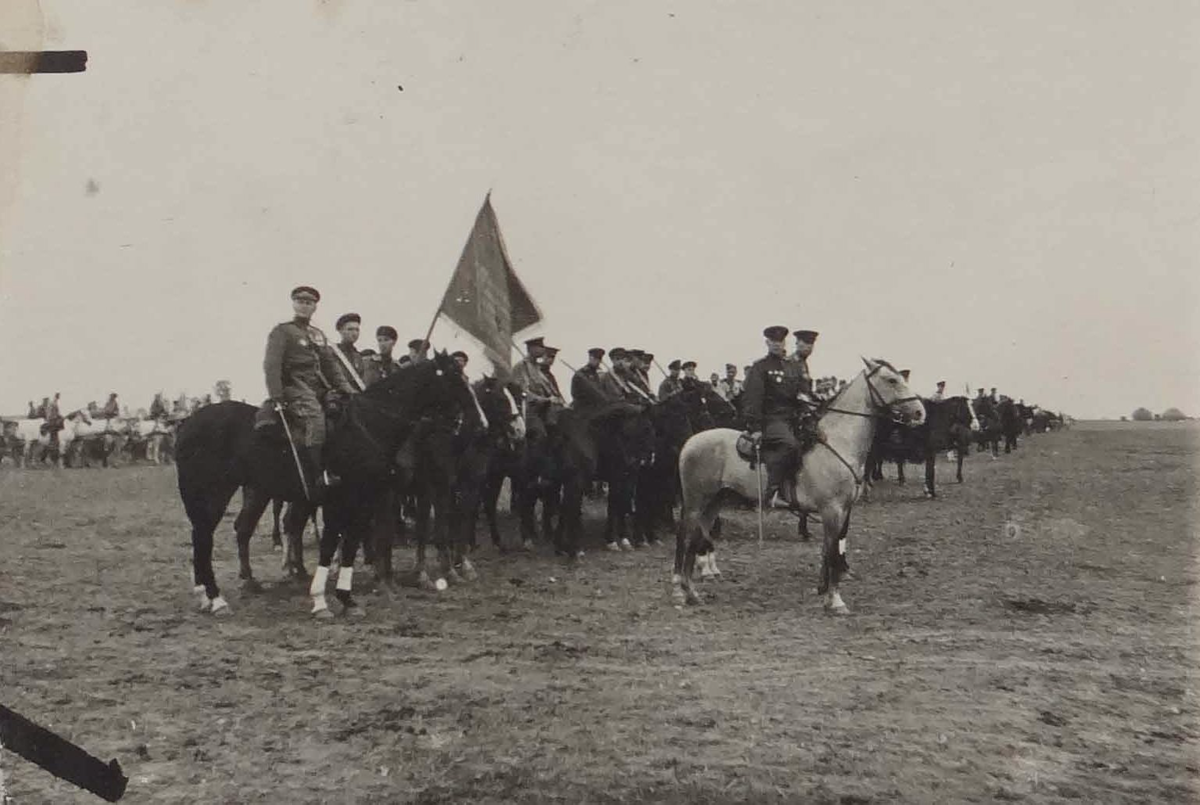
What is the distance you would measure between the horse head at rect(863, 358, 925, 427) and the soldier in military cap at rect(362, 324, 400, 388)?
521 cm

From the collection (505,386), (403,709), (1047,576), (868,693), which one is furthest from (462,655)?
(1047,576)

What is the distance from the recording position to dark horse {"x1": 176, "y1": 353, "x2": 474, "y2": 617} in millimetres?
7754

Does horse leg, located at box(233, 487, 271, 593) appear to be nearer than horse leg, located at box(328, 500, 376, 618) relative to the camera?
No

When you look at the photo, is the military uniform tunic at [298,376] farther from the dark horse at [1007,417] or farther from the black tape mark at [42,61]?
the dark horse at [1007,417]

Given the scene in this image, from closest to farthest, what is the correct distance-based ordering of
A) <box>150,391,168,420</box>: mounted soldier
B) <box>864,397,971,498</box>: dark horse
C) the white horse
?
the white horse < <box>864,397,971,498</box>: dark horse < <box>150,391,168,420</box>: mounted soldier

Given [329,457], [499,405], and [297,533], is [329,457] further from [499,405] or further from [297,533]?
[499,405]

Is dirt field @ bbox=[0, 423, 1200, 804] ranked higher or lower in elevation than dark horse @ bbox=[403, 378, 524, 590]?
lower

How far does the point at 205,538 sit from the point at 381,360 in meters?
3.29

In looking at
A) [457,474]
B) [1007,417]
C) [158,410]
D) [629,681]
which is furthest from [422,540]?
[1007,417]

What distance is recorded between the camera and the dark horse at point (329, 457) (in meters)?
7.75

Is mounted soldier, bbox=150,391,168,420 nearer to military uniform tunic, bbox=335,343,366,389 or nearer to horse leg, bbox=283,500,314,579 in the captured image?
military uniform tunic, bbox=335,343,366,389

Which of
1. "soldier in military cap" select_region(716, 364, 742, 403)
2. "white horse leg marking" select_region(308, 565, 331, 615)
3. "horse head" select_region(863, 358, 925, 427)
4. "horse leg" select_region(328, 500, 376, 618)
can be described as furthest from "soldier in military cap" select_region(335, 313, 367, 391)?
"soldier in military cap" select_region(716, 364, 742, 403)

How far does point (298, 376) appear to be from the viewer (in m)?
7.75

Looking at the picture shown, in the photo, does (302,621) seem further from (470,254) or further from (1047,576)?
(1047,576)
